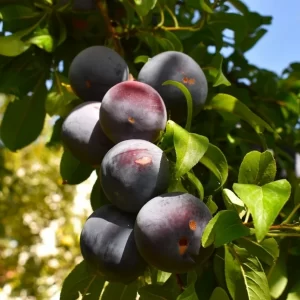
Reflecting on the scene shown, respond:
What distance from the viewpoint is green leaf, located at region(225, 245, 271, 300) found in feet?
2.32

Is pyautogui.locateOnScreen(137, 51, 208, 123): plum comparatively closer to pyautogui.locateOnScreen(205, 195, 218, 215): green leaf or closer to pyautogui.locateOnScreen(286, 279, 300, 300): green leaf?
pyautogui.locateOnScreen(205, 195, 218, 215): green leaf

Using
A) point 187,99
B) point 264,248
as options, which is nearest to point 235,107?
point 187,99

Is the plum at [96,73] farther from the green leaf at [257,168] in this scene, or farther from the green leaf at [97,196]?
the green leaf at [257,168]

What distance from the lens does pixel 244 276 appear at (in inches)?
28.2

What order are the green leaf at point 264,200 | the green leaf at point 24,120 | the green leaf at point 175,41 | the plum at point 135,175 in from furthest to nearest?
the green leaf at point 24,120 < the green leaf at point 175,41 < the plum at point 135,175 < the green leaf at point 264,200

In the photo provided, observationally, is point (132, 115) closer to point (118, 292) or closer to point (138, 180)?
point (138, 180)

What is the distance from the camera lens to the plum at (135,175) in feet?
2.16

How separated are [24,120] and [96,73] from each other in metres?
0.41

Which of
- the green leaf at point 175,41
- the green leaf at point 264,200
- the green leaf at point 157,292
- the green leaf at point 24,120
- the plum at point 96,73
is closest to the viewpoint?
the green leaf at point 264,200

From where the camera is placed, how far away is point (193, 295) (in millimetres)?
667

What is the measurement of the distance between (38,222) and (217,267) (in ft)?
7.74

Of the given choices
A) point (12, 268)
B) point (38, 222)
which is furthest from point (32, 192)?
point (12, 268)

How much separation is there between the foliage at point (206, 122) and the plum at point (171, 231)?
27 mm

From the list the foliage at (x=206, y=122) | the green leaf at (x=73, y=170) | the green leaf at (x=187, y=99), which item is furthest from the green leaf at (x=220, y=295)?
the green leaf at (x=73, y=170)
